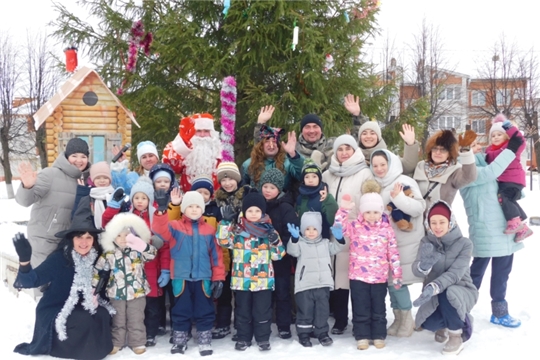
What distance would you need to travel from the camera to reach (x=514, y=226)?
5398mm

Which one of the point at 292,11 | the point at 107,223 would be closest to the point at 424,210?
the point at 107,223

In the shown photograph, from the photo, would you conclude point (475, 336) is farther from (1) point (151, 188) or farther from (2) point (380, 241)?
(1) point (151, 188)

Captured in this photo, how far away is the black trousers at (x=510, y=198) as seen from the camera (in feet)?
17.8

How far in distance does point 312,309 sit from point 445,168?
2.07 metres

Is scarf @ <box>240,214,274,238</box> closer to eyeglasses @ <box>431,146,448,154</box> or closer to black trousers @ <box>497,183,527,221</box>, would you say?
eyeglasses @ <box>431,146,448,154</box>

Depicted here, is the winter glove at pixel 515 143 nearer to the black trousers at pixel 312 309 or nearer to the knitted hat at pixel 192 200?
the black trousers at pixel 312 309

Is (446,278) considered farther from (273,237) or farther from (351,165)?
(273,237)

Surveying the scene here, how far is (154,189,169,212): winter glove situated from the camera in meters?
4.74

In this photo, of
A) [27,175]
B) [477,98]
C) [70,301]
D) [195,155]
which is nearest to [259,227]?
[195,155]

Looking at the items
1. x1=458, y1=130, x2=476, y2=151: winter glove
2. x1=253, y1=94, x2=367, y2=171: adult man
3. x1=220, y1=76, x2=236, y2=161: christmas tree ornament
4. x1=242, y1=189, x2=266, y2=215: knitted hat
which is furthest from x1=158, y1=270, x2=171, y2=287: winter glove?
x1=458, y1=130, x2=476, y2=151: winter glove

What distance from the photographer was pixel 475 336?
5.15m

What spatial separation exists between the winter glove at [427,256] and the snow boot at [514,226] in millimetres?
1206

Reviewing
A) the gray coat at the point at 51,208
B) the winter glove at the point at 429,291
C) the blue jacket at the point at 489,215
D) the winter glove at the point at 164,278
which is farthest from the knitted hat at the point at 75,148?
the blue jacket at the point at 489,215

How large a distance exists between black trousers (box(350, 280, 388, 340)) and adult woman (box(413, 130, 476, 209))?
1150mm
